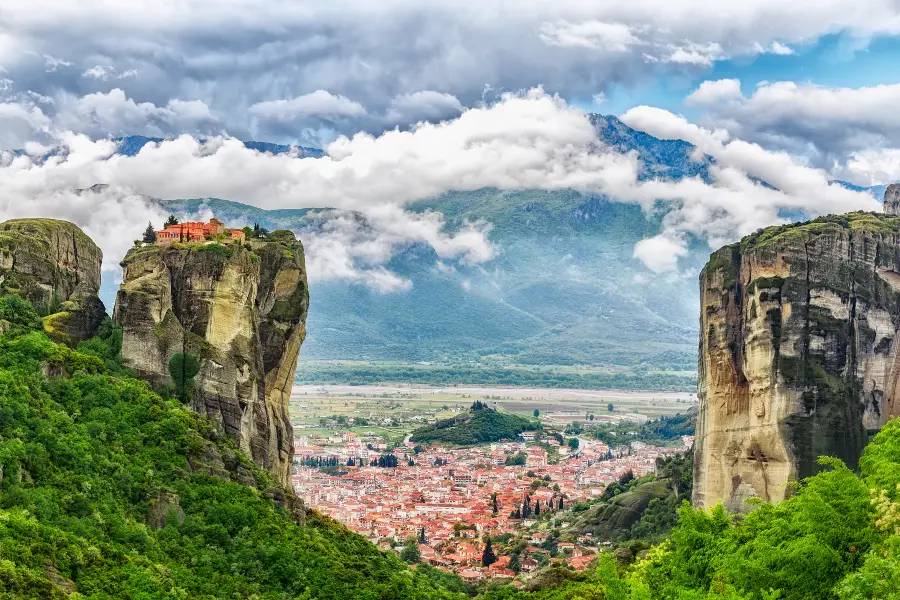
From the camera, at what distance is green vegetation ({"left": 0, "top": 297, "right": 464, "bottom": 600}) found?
3653 cm

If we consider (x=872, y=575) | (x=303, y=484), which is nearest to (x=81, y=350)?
(x=872, y=575)

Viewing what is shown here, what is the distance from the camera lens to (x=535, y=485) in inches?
5064

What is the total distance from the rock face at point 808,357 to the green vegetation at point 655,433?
111981mm

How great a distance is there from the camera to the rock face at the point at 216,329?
5241 cm

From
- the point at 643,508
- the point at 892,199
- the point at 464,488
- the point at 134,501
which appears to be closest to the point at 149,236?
the point at 134,501

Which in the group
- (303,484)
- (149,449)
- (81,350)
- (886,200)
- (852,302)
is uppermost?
(886,200)

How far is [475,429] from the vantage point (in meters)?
178

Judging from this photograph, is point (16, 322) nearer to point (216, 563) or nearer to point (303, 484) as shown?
point (216, 563)

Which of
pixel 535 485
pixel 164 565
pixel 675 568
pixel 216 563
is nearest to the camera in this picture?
pixel 675 568

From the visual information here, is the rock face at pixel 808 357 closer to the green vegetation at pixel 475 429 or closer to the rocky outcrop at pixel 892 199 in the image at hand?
the rocky outcrop at pixel 892 199

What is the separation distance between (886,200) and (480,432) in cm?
9232

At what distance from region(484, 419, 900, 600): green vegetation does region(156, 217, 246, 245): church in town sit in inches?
1140

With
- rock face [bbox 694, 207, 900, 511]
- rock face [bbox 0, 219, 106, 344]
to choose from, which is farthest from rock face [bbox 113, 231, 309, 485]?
rock face [bbox 694, 207, 900, 511]

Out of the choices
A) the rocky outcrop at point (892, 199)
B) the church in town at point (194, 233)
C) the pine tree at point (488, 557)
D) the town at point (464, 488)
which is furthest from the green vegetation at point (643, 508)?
the church in town at point (194, 233)
